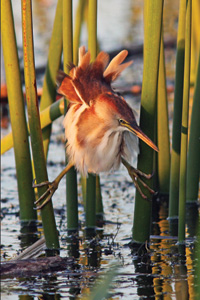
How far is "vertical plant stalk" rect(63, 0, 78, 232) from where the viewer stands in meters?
2.79

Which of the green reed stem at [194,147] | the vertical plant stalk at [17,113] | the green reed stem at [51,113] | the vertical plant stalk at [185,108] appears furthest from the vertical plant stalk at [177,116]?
the vertical plant stalk at [17,113]

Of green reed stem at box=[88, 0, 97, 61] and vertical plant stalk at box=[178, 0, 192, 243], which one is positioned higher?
green reed stem at box=[88, 0, 97, 61]

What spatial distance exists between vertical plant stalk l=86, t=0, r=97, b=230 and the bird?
8cm

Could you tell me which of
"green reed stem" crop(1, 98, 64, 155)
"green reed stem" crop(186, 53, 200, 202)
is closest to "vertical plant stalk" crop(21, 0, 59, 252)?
"green reed stem" crop(1, 98, 64, 155)

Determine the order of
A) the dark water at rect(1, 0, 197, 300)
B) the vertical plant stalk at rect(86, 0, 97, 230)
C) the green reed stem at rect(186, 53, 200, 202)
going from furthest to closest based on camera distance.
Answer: the green reed stem at rect(186, 53, 200, 202), the vertical plant stalk at rect(86, 0, 97, 230), the dark water at rect(1, 0, 197, 300)

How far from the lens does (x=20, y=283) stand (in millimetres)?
2604

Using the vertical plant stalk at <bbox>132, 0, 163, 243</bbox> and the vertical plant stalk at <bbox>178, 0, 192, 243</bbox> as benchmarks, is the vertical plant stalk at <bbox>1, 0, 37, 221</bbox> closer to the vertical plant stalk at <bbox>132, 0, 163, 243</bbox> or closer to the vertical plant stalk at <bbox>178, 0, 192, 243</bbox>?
the vertical plant stalk at <bbox>132, 0, 163, 243</bbox>

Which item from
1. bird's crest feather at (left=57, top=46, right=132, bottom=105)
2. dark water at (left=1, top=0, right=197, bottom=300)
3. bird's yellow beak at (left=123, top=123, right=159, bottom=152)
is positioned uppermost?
bird's crest feather at (left=57, top=46, right=132, bottom=105)

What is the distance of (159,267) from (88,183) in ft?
1.92

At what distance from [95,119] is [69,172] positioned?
0.37 metres

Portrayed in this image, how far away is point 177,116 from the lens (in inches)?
124

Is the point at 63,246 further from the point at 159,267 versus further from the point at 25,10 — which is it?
the point at 25,10

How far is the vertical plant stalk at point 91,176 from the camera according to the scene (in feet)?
9.64

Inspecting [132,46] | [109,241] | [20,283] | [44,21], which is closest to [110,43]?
[132,46]
